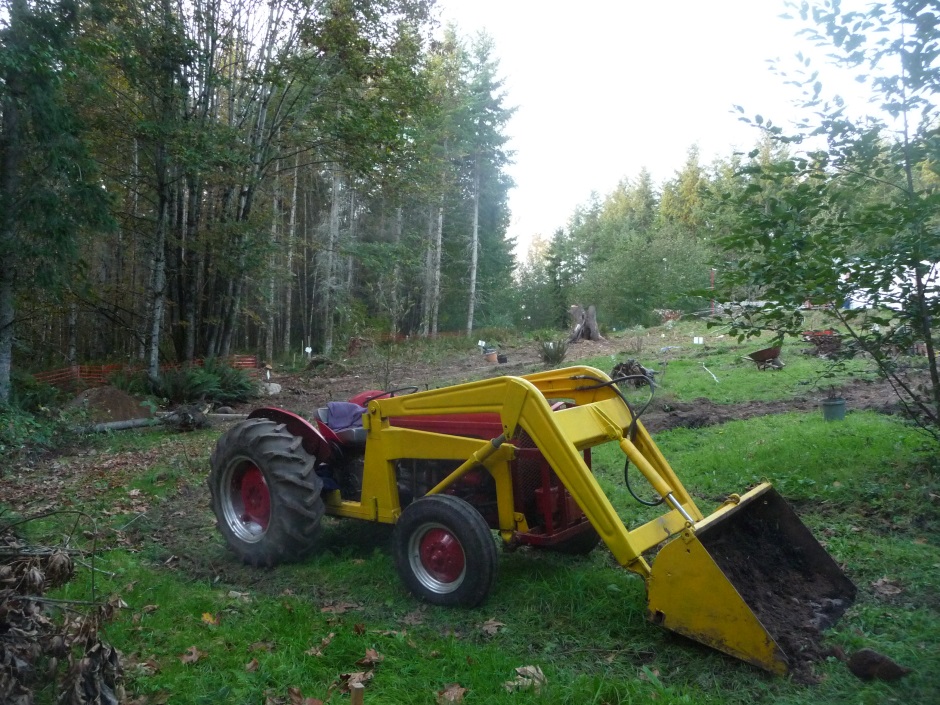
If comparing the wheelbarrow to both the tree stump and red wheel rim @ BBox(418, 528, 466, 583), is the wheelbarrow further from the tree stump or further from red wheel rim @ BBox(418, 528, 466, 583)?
the tree stump

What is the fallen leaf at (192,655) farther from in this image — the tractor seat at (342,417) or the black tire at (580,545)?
the black tire at (580,545)

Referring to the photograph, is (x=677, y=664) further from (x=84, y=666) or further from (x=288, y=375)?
(x=288, y=375)

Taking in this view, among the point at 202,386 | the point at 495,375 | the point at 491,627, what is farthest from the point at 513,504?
the point at 495,375

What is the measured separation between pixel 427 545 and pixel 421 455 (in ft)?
2.05

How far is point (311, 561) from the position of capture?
18.4 ft

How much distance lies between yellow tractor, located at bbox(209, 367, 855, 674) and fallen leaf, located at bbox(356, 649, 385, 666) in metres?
0.73

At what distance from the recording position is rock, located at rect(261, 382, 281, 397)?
57.2 feet

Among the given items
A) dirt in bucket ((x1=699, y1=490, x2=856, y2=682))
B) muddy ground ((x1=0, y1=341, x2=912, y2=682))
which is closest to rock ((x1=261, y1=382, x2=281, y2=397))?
muddy ground ((x1=0, y1=341, x2=912, y2=682))

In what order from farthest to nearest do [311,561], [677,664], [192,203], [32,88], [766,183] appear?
[192,203]
[32,88]
[766,183]
[311,561]
[677,664]

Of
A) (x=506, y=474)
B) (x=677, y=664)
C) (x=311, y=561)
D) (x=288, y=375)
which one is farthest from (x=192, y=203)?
(x=677, y=664)

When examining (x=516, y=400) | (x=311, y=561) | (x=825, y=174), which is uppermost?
(x=825, y=174)

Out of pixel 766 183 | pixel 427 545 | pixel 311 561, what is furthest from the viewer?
pixel 766 183

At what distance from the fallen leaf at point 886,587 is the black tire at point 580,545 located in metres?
1.77

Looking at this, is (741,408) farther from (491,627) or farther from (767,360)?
(491,627)
